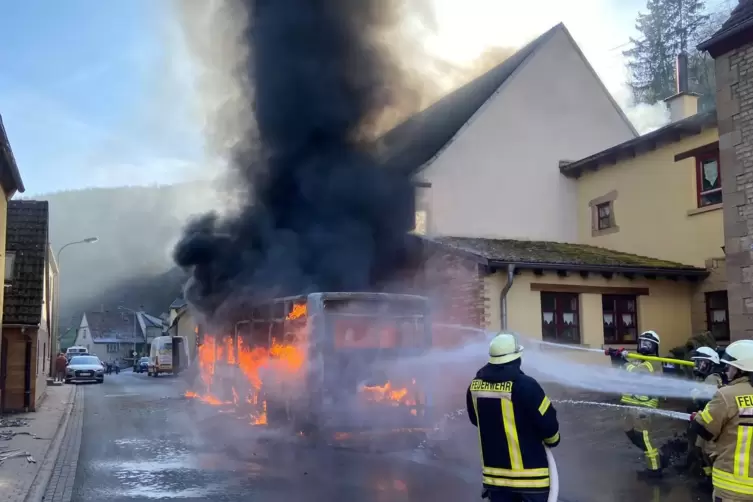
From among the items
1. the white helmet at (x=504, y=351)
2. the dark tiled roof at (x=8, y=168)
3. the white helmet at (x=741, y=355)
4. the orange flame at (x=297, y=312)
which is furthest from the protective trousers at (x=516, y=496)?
the dark tiled roof at (x=8, y=168)

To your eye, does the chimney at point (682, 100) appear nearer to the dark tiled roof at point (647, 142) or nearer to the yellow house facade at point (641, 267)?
the dark tiled roof at point (647, 142)

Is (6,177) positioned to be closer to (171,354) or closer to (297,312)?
(297,312)

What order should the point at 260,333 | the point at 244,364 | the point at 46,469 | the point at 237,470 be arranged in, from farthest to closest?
the point at 244,364 < the point at 260,333 < the point at 46,469 < the point at 237,470

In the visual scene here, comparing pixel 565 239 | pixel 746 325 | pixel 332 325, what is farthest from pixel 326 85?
pixel 746 325

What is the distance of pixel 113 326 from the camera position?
7875 cm

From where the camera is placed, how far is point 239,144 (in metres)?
18.4

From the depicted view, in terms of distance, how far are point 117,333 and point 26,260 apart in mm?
63700

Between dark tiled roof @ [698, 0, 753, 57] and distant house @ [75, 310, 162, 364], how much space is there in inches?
2789

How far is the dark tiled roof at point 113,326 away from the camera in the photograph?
7607cm

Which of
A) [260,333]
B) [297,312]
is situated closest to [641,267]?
[297,312]

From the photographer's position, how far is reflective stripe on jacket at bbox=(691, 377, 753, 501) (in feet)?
12.8

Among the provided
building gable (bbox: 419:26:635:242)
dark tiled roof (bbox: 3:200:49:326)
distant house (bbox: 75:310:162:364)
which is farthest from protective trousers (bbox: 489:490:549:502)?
distant house (bbox: 75:310:162:364)

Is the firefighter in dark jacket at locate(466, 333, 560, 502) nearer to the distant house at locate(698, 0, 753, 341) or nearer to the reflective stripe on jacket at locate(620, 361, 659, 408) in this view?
the reflective stripe on jacket at locate(620, 361, 659, 408)

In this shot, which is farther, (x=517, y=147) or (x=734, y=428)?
(x=517, y=147)
